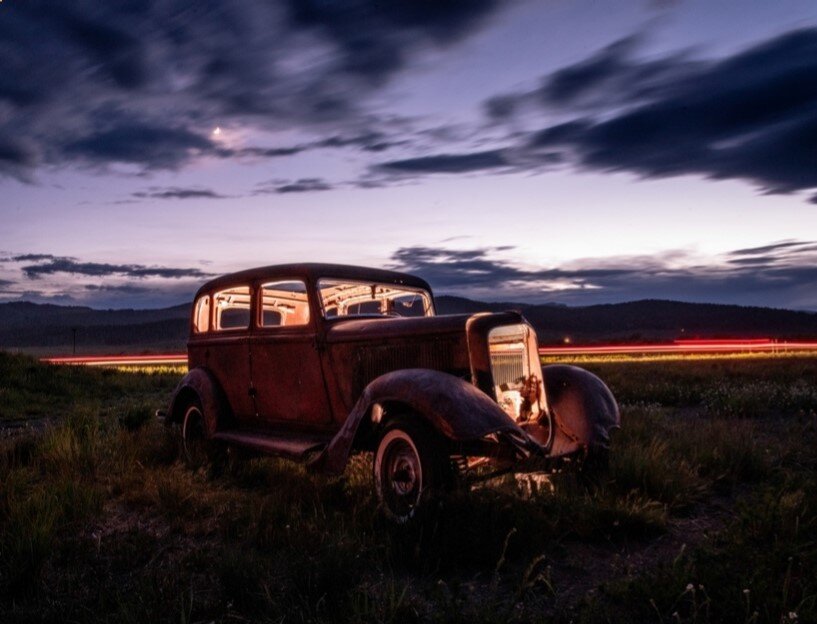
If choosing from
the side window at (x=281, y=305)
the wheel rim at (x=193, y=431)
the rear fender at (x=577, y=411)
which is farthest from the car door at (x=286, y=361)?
the rear fender at (x=577, y=411)

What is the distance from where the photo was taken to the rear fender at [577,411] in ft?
19.6

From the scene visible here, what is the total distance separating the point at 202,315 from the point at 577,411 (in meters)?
4.39

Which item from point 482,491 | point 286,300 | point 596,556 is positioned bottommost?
point 596,556

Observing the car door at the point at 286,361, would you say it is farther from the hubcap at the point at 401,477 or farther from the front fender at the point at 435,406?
the hubcap at the point at 401,477

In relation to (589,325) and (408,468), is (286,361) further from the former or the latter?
(589,325)

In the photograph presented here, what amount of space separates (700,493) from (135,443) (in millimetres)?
5614

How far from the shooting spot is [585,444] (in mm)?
5934

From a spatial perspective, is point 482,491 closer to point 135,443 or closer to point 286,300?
point 286,300

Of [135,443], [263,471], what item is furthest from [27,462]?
[263,471]

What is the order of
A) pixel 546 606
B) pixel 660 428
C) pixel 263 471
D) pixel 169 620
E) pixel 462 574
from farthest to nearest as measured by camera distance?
pixel 660 428, pixel 263 471, pixel 462 574, pixel 546 606, pixel 169 620

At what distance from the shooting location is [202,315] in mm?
8195

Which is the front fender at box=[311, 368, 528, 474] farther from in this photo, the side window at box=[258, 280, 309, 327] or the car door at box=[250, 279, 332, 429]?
the side window at box=[258, 280, 309, 327]

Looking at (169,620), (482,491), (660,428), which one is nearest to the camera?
(169,620)

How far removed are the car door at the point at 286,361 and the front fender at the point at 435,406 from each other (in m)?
0.94
